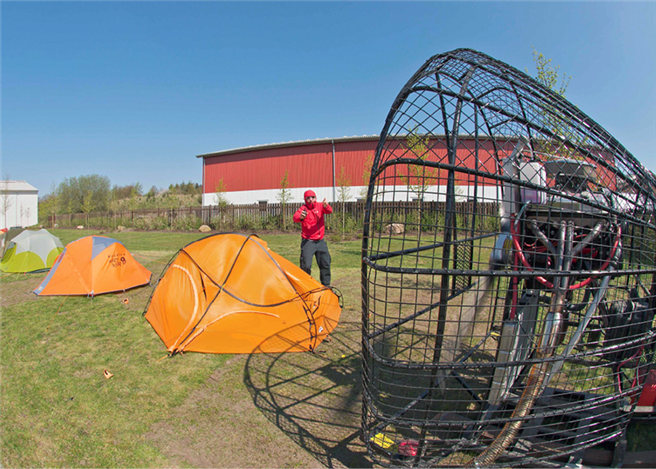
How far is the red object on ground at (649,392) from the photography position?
2449 mm

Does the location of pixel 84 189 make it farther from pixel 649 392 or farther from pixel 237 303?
pixel 649 392

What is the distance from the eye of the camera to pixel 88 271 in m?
6.34

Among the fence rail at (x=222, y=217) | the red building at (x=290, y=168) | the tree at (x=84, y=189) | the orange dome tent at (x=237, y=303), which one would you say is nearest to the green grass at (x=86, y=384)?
the orange dome tent at (x=237, y=303)

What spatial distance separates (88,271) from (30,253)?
3.97 meters

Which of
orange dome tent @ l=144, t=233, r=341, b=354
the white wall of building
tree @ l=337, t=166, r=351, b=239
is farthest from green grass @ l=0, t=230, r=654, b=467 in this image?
the white wall of building

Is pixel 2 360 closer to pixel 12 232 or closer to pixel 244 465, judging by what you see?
pixel 244 465

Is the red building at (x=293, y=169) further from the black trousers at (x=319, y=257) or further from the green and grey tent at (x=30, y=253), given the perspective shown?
the black trousers at (x=319, y=257)

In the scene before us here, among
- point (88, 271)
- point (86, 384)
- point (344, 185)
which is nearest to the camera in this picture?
point (86, 384)

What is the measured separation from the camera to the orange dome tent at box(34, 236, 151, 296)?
6.30 m

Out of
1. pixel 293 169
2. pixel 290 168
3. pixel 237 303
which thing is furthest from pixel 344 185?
pixel 237 303

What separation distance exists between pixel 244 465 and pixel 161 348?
2304 millimetres

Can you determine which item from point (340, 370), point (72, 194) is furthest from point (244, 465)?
point (72, 194)

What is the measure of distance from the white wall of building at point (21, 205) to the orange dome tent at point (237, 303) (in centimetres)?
4070

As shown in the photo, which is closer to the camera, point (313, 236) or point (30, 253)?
point (313, 236)
